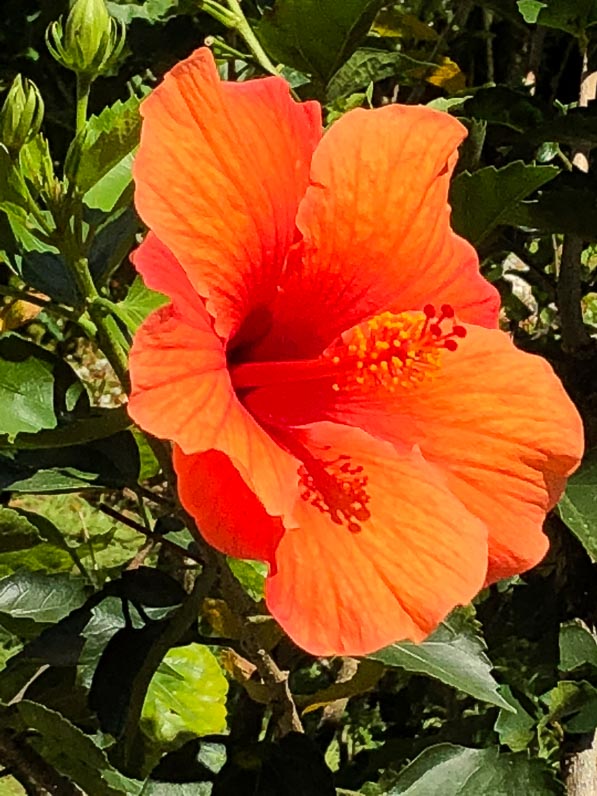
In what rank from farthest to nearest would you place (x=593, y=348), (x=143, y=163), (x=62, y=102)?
1. (x=62, y=102)
2. (x=593, y=348)
3. (x=143, y=163)

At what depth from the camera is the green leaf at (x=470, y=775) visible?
1222mm

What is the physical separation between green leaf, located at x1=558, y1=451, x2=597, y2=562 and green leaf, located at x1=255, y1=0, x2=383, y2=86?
0.45 meters

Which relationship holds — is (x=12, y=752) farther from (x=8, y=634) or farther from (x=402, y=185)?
(x=402, y=185)

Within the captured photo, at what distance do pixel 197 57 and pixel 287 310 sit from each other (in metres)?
0.23

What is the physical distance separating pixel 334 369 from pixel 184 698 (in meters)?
0.57

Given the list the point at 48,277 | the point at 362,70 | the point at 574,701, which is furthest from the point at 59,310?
the point at 574,701

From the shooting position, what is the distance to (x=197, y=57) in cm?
78

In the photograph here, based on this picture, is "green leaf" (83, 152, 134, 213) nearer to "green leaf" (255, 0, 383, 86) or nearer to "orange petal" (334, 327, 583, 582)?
"green leaf" (255, 0, 383, 86)

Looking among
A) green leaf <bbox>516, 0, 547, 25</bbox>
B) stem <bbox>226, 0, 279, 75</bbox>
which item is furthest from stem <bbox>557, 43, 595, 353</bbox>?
stem <bbox>226, 0, 279, 75</bbox>

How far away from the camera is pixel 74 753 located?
43.9 inches

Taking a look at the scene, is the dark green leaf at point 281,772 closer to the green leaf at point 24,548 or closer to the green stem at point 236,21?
the green leaf at point 24,548

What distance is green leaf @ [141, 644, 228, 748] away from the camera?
50.7 inches

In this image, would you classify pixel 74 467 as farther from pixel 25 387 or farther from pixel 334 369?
pixel 334 369

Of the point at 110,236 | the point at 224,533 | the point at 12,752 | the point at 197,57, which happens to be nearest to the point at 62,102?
the point at 110,236
